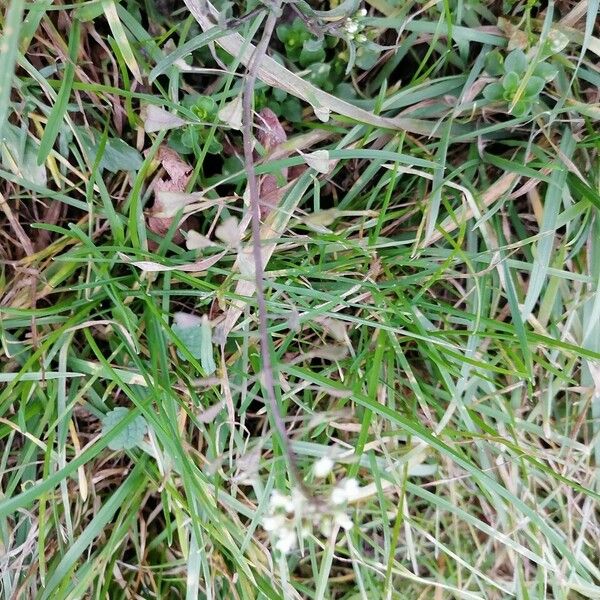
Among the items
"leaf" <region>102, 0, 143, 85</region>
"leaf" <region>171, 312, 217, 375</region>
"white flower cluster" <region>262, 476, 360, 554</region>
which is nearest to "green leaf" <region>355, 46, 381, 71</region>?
"leaf" <region>102, 0, 143, 85</region>

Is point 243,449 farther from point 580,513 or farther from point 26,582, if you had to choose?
point 580,513

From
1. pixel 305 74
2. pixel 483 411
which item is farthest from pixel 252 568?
pixel 305 74

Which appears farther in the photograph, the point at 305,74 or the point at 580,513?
the point at 580,513

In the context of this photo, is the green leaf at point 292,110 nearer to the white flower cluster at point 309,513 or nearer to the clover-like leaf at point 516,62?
the clover-like leaf at point 516,62

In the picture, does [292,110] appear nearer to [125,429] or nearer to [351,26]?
[351,26]

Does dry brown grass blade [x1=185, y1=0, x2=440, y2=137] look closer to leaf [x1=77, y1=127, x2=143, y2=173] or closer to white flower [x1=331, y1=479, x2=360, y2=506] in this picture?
leaf [x1=77, y1=127, x2=143, y2=173]

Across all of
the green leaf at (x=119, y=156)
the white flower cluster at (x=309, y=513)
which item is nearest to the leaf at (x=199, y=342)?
the green leaf at (x=119, y=156)
